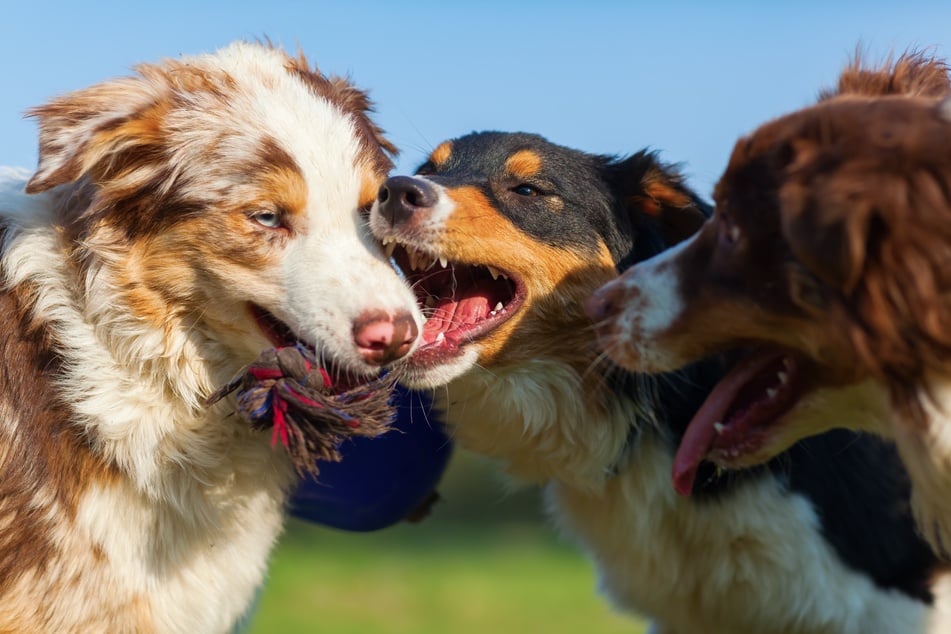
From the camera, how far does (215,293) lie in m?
3.83

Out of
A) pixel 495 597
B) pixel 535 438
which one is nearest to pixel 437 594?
pixel 495 597

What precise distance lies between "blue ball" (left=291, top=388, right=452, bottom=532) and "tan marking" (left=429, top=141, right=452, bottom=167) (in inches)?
39.4

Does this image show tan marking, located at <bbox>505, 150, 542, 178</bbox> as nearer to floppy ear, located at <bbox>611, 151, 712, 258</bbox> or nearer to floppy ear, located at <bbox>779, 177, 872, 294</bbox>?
floppy ear, located at <bbox>611, 151, 712, 258</bbox>

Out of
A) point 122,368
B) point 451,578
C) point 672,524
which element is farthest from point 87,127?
point 451,578

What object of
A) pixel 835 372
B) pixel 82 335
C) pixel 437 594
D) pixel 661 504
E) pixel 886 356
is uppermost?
pixel 886 356

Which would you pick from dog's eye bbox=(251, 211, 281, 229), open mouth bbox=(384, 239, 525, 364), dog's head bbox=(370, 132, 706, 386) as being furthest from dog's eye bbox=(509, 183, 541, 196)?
dog's eye bbox=(251, 211, 281, 229)

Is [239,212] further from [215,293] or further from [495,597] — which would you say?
[495,597]

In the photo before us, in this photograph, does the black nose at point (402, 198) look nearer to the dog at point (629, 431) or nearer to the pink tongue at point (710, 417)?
the dog at point (629, 431)

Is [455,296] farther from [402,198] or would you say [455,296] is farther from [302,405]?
[302,405]

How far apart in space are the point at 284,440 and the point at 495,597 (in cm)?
702

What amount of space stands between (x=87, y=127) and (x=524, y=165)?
1.69m

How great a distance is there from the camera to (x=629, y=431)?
4.51 metres

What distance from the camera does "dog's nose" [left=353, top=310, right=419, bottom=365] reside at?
3566mm

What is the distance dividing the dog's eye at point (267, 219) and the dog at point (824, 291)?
45.7 inches
